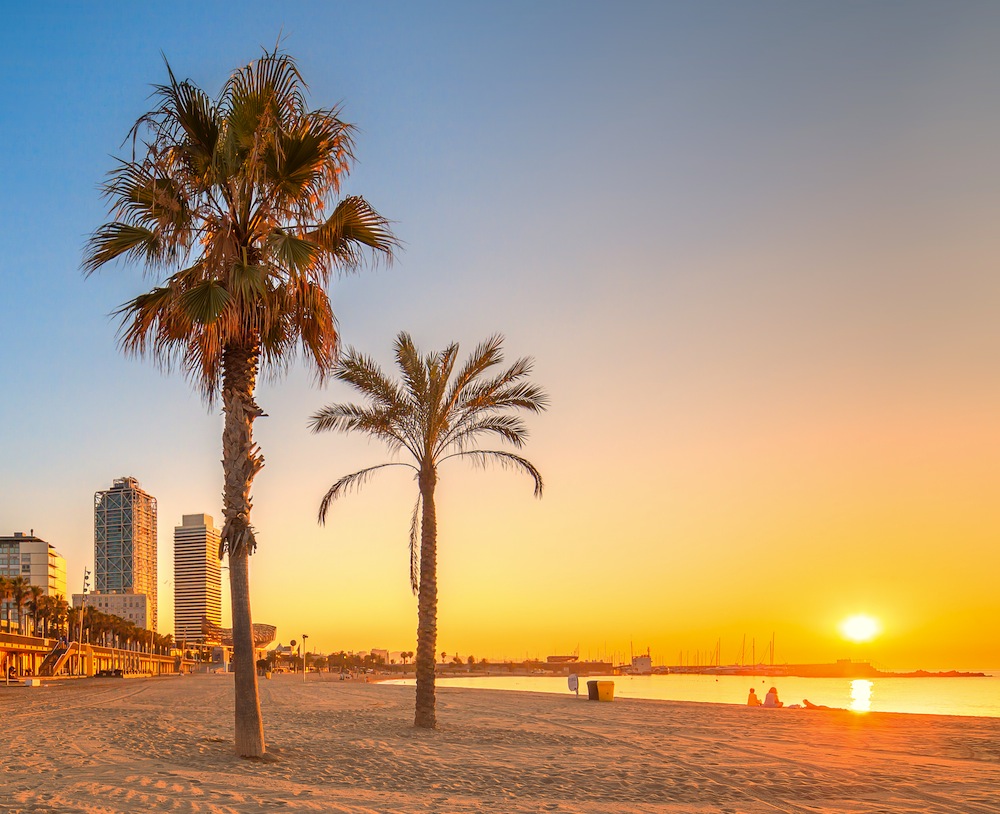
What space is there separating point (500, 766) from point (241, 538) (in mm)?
5207

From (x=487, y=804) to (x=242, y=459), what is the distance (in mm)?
6105

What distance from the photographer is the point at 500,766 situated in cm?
1274

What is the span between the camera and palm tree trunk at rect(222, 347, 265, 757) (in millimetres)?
12344

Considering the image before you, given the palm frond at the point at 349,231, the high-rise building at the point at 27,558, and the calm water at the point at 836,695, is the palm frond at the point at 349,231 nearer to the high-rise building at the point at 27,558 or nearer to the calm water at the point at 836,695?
the calm water at the point at 836,695

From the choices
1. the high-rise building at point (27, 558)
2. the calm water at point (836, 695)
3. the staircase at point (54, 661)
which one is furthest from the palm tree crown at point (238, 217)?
the high-rise building at point (27, 558)

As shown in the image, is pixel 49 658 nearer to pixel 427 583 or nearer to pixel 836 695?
pixel 836 695

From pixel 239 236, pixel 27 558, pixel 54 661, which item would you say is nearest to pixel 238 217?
pixel 239 236

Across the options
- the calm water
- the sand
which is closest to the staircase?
the calm water

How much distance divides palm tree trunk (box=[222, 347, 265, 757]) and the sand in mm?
609

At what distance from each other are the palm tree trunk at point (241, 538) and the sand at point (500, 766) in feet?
2.00

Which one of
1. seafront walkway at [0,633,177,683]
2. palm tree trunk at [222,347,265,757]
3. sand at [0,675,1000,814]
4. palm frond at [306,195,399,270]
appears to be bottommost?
seafront walkway at [0,633,177,683]

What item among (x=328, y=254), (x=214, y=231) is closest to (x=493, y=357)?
(x=328, y=254)

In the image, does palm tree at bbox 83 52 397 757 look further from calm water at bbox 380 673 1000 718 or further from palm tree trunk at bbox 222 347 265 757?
calm water at bbox 380 673 1000 718

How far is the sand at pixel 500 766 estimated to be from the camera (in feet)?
30.9
